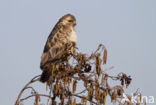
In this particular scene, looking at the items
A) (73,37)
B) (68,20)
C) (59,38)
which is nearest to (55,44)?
(59,38)

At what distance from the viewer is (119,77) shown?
4.36 m

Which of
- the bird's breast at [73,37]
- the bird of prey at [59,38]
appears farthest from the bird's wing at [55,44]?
the bird's breast at [73,37]

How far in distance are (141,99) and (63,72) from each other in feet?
3.57

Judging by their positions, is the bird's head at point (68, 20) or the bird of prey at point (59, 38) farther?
the bird's head at point (68, 20)

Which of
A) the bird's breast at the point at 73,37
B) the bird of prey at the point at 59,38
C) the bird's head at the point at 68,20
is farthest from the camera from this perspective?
the bird's head at the point at 68,20

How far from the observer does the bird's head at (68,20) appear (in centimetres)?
761

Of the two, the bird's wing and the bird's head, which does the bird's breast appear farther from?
the bird's head

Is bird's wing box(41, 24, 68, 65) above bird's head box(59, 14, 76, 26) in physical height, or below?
below

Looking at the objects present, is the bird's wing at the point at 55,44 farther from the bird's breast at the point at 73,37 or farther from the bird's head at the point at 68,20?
the bird's head at the point at 68,20

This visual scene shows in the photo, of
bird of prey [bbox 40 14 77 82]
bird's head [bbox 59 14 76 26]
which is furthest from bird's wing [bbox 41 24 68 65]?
bird's head [bbox 59 14 76 26]

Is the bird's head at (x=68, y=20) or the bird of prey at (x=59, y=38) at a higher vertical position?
the bird's head at (x=68, y=20)

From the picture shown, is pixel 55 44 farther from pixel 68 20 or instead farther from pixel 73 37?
pixel 68 20

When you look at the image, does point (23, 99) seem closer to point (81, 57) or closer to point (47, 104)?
point (47, 104)

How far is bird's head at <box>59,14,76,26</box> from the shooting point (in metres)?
7.61
